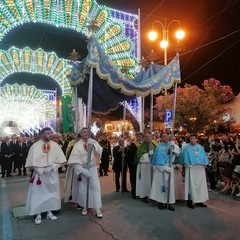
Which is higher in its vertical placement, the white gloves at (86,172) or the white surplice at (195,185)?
the white gloves at (86,172)

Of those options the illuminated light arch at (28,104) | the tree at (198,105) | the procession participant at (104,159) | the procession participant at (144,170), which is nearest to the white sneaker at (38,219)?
the procession participant at (144,170)

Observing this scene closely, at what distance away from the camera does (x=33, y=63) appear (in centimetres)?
1891

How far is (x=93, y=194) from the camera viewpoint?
7137 mm

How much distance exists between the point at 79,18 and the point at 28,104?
24.1 meters

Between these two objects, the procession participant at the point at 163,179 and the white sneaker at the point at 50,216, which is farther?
the procession participant at the point at 163,179

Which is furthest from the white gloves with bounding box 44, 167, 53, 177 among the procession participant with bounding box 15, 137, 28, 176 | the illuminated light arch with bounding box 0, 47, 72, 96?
the illuminated light arch with bounding box 0, 47, 72, 96

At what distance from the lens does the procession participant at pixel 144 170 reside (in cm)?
867

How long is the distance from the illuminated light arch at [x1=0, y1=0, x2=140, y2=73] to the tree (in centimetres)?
704

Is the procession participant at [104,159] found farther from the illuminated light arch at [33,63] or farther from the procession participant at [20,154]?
the illuminated light arch at [33,63]

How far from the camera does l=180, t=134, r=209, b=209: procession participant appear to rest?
307 inches

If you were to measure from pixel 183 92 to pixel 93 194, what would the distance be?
17928 mm

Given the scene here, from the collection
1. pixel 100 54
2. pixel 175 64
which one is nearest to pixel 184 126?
pixel 175 64

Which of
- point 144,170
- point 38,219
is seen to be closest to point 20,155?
point 144,170

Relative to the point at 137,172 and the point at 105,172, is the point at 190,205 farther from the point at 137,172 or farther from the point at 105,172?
the point at 105,172
